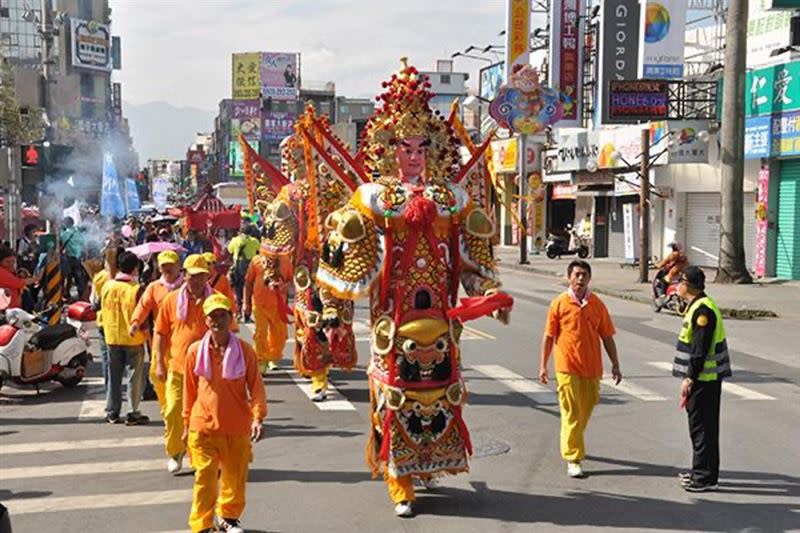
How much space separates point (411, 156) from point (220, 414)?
7.59 ft

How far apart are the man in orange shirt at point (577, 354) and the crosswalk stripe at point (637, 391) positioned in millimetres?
2924

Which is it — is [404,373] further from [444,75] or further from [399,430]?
[444,75]

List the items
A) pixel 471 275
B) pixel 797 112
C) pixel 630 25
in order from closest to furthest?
pixel 471 275 < pixel 797 112 < pixel 630 25

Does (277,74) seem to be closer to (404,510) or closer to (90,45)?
(90,45)

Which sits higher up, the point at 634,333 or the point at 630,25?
the point at 630,25

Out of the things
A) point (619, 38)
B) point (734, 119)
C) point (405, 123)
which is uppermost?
point (619, 38)

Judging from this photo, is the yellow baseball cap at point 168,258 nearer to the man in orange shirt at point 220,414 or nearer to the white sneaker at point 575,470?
the man in orange shirt at point 220,414

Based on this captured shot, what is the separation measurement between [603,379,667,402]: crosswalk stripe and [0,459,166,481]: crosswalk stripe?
5.15 m

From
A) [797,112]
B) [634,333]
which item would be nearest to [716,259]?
[797,112]

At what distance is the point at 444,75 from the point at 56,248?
87.9m

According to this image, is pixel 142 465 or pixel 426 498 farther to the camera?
pixel 142 465

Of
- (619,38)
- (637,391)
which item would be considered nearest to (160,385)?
(637,391)

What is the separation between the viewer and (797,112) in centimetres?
2272

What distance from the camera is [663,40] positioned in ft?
91.4
